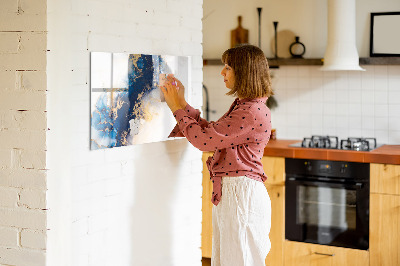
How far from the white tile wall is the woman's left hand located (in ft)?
7.52

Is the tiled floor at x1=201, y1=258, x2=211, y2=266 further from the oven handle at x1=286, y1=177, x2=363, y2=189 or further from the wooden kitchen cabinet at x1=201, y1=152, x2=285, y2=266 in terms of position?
the oven handle at x1=286, y1=177, x2=363, y2=189

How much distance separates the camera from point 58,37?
7.59ft

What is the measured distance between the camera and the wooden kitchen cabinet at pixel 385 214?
407 cm

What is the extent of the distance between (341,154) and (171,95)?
1.77 metres

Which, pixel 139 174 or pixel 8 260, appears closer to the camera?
pixel 8 260

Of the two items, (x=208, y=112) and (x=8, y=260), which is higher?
(x=208, y=112)

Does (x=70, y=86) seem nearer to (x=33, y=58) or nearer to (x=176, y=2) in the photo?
(x=33, y=58)

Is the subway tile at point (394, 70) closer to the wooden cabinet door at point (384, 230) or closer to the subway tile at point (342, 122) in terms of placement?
the subway tile at point (342, 122)

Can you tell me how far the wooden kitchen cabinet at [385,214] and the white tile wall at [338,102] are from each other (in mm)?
718

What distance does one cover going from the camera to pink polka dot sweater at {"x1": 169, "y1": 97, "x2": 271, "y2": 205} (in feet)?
8.97

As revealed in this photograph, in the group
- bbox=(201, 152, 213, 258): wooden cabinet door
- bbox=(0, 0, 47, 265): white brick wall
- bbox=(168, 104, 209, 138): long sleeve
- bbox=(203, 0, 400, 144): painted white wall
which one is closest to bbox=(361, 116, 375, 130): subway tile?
bbox=(203, 0, 400, 144): painted white wall

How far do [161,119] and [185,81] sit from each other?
0.29m

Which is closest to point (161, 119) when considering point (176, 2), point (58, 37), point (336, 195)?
point (176, 2)

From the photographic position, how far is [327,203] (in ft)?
14.3
